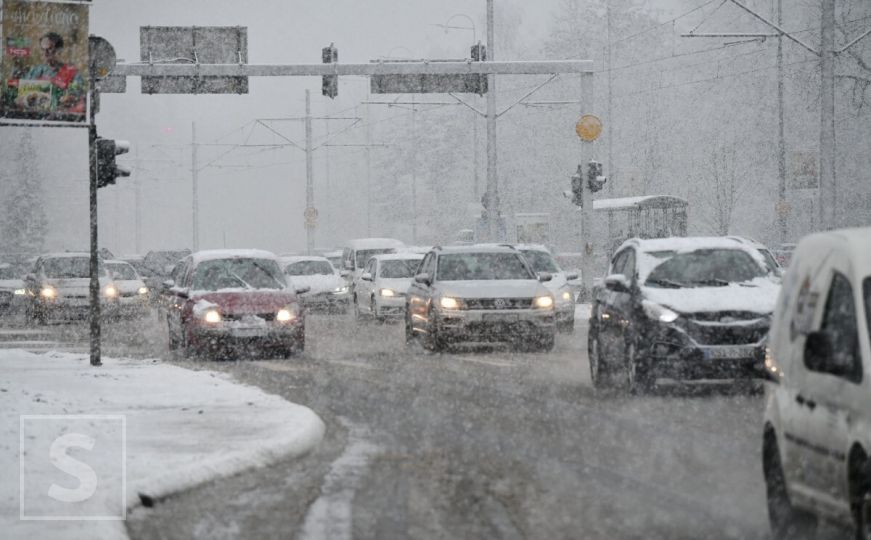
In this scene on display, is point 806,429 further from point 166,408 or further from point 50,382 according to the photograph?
point 50,382

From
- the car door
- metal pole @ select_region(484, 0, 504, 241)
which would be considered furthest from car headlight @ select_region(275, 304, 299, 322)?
metal pole @ select_region(484, 0, 504, 241)

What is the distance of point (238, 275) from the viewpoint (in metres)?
23.7

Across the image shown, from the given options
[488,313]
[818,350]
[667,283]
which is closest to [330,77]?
[488,313]

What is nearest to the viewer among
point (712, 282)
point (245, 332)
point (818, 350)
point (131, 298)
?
point (818, 350)

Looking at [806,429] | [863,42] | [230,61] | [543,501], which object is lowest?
[543,501]

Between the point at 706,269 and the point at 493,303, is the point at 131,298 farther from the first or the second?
the point at 706,269

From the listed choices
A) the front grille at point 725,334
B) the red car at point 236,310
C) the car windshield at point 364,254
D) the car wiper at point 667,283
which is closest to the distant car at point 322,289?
the car windshield at point 364,254

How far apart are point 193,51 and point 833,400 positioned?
3178 centimetres

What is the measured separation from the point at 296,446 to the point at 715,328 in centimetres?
514

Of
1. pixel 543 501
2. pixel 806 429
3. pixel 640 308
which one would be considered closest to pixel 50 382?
pixel 640 308

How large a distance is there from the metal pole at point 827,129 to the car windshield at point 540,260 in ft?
19.6

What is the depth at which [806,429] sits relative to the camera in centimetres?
693

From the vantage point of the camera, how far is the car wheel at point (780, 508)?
284 inches

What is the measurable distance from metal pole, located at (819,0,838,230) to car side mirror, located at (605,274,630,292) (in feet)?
32.6
